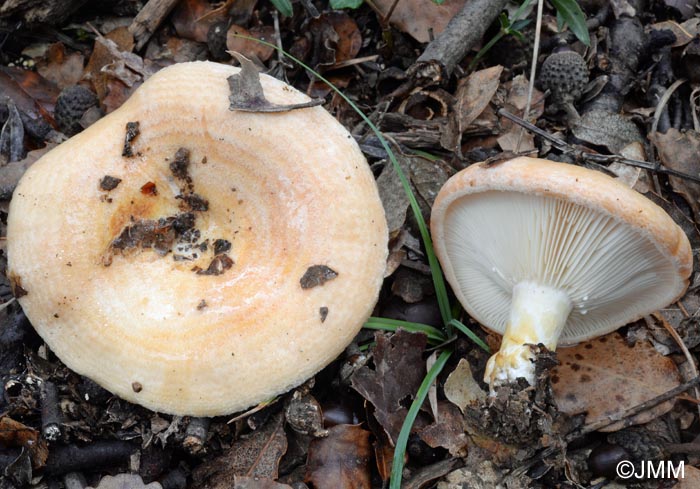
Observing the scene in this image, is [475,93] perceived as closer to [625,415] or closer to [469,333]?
[469,333]

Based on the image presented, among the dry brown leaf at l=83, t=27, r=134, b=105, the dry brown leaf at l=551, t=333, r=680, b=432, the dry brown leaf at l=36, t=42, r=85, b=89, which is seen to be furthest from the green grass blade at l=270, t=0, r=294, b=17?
the dry brown leaf at l=551, t=333, r=680, b=432

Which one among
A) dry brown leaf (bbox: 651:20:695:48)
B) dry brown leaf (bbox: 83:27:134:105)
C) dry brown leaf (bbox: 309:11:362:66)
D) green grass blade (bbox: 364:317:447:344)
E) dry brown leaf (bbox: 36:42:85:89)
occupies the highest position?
dry brown leaf (bbox: 651:20:695:48)

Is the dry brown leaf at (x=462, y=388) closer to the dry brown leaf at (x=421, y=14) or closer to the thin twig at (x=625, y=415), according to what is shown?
the thin twig at (x=625, y=415)

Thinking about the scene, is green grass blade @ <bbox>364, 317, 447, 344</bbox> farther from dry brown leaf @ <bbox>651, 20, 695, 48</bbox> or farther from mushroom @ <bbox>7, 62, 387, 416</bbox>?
dry brown leaf @ <bbox>651, 20, 695, 48</bbox>

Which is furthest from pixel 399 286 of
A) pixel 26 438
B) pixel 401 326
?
pixel 26 438

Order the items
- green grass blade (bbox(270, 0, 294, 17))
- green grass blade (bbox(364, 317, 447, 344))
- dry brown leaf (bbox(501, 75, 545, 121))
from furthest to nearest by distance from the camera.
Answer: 1. dry brown leaf (bbox(501, 75, 545, 121))
2. green grass blade (bbox(270, 0, 294, 17))
3. green grass blade (bbox(364, 317, 447, 344))

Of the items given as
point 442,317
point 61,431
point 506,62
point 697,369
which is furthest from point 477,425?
point 506,62

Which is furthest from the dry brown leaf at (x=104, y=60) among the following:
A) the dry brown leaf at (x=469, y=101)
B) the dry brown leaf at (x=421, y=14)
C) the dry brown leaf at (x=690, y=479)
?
the dry brown leaf at (x=690, y=479)
